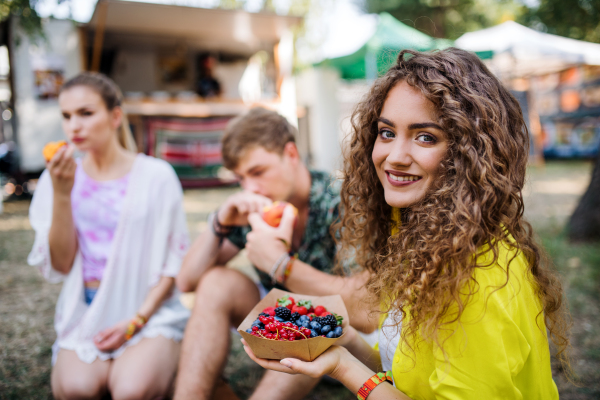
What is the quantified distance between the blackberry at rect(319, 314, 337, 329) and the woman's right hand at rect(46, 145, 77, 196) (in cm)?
141

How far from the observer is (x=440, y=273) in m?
1.10

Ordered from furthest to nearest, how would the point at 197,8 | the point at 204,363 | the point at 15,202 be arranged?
the point at 197,8, the point at 15,202, the point at 204,363

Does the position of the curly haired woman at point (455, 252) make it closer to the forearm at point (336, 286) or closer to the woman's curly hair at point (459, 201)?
the woman's curly hair at point (459, 201)

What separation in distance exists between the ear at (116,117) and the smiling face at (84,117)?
0.07m

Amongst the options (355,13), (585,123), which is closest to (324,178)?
(585,123)

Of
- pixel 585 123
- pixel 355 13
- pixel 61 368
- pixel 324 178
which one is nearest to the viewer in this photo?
pixel 61 368

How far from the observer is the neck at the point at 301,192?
221cm

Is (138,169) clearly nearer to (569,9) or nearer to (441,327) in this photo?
(441,327)

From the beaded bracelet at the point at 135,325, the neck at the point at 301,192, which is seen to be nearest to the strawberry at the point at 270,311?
the neck at the point at 301,192

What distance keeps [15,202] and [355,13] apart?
59.9 feet

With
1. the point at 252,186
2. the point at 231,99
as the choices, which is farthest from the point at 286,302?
the point at 231,99

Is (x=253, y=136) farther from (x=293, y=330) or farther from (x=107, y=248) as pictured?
(x=293, y=330)

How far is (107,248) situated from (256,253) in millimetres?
929

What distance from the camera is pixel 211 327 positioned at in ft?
5.93
